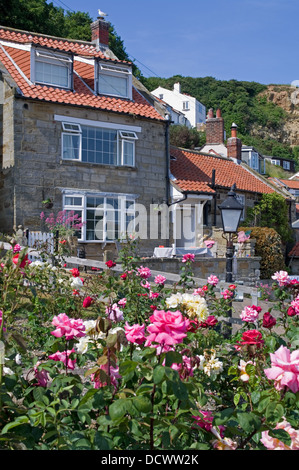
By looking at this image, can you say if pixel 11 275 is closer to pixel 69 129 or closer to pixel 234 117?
pixel 69 129

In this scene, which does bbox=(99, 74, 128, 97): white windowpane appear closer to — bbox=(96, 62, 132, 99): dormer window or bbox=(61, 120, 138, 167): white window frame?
bbox=(96, 62, 132, 99): dormer window

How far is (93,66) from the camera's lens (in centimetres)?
2067

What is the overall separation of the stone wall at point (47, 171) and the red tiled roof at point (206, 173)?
101 inches

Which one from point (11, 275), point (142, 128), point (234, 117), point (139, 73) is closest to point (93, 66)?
point (142, 128)

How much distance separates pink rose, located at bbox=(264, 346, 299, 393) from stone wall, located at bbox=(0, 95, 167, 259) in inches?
589

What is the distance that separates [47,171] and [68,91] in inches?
137

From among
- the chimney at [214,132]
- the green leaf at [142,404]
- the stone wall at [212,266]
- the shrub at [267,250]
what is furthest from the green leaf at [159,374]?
the chimney at [214,132]

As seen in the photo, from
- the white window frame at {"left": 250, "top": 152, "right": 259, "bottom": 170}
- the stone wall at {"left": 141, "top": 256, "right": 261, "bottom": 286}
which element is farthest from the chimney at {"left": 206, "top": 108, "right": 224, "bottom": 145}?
the stone wall at {"left": 141, "top": 256, "right": 261, "bottom": 286}

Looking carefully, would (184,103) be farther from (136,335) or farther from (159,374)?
(159,374)

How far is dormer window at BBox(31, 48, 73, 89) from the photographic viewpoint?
17.6 meters

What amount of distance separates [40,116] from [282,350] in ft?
53.1

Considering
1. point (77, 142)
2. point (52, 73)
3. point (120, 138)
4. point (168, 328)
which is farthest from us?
point (120, 138)

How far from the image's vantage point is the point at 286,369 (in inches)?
86.1

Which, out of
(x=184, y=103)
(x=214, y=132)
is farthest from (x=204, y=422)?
(x=184, y=103)
